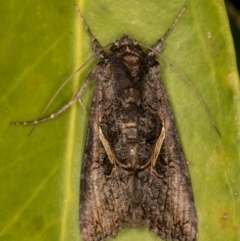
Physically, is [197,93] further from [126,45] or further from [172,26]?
[126,45]

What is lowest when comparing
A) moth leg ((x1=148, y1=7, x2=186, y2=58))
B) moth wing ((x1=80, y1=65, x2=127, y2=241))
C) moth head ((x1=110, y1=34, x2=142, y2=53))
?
moth wing ((x1=80, y1=65, x2=127, y2=241))

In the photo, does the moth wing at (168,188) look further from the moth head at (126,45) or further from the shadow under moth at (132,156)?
the moth head at (126,45)

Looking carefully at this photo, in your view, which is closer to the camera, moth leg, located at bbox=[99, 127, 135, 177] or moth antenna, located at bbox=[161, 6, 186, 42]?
moth antenna, located at bbox=[161, 6, 186, 42]

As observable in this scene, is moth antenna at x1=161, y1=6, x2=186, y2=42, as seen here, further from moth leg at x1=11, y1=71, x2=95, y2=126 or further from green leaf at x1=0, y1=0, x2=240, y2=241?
moth leg at x1=11, y1=71, x2=95, y2=126

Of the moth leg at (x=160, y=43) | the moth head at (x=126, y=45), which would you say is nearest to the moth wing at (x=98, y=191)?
the moth head at (x=126, y=45)

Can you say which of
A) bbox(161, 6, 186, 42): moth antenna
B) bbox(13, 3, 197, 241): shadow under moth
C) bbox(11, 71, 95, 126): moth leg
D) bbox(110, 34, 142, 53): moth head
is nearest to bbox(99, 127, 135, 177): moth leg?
bbox(13, 3, 197, 241): shadow under moth

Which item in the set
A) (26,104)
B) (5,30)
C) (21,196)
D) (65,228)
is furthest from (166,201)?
(5,30)

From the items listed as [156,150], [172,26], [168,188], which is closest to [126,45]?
[172,26]
